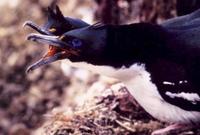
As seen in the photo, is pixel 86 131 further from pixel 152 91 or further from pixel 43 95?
pixel 43 95

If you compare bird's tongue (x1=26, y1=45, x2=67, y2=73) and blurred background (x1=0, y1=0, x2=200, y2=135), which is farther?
blurred background (x1=0, y1=0, x2=200, y2=135)

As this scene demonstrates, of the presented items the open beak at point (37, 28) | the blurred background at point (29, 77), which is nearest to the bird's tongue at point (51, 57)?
the open beak at point (37, 28)

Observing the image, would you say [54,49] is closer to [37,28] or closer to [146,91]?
[37,28]

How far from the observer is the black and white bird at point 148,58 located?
2598 mm

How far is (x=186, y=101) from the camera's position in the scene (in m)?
2.65

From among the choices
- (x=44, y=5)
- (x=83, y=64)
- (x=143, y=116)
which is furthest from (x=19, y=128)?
(x=83, y=64)

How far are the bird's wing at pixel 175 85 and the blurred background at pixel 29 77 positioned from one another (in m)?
2.40

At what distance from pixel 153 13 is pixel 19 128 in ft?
6.23

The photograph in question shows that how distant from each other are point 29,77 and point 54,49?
123 inches

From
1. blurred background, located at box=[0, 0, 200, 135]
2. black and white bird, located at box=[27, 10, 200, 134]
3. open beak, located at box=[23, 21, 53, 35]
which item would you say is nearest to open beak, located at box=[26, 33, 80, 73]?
black and white bird, located at box=[27, 10, 200, 134]

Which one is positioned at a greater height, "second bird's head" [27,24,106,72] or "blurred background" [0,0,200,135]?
"blurred background" [0,0,200,135]

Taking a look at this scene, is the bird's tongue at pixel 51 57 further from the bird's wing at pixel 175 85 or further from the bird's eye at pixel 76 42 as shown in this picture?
the bird's wing at pixel 175 85

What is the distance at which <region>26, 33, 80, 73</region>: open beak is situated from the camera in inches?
101

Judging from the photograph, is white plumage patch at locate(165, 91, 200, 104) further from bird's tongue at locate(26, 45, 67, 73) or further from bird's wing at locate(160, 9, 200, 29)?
bird's tongue at locate(26, 45, 67, 73)
